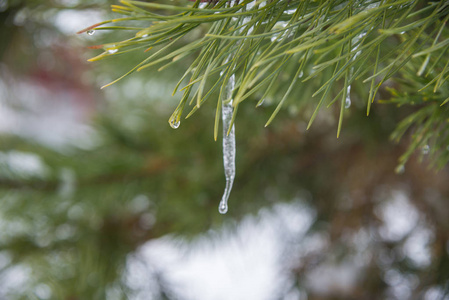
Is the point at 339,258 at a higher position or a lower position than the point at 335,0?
lower

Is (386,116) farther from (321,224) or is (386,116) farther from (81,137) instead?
(81,137)

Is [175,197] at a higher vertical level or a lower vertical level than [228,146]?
lower

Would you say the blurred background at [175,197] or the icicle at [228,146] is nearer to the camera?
the icicle at [228,146]

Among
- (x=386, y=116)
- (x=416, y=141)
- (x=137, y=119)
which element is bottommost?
(x=137, y=119)

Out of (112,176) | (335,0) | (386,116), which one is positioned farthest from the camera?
(112,176)

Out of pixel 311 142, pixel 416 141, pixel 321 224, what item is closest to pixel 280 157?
pixel 311 142

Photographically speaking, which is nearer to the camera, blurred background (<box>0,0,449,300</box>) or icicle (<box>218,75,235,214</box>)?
icicle (<box>218,75,235,214</box>)

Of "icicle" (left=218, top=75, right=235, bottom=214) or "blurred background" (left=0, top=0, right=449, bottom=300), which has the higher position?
"icicle" (left=218, top=75, right=235, bottom=214)

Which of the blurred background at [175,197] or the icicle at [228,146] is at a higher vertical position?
the icicle at [228,146]
